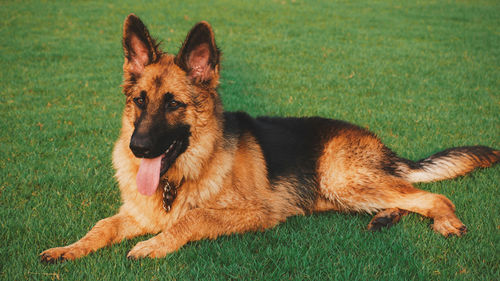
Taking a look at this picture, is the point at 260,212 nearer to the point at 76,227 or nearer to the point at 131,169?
the point at 131,169

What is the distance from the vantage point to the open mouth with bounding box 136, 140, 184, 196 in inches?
139

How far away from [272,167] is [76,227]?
229 centimetres

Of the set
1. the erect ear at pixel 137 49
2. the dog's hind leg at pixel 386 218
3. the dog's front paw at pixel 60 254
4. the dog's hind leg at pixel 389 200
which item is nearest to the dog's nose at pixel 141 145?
the erect ear at pixel 137 49

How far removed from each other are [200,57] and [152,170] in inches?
51.7

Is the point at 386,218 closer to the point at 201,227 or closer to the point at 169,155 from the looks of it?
the point at 201,227

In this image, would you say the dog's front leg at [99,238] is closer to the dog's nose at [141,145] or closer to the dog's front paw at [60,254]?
the dog's front paw at [60,254]

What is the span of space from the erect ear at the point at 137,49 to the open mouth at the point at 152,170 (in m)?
0.95

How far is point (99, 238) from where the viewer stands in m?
3.39

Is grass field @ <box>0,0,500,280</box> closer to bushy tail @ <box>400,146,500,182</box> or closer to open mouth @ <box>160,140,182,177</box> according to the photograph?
bushy tail @ <box>400,146,500,182</box>

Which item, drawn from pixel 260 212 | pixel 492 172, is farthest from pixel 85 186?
pixel 492 172

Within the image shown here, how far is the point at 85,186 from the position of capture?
468 cm

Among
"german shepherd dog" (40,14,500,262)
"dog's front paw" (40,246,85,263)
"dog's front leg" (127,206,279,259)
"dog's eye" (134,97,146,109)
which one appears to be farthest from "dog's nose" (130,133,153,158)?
"dog's front paw" (40,246,85,263)

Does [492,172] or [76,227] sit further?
[492,172]

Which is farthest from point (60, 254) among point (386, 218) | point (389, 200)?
point (389, 200)
